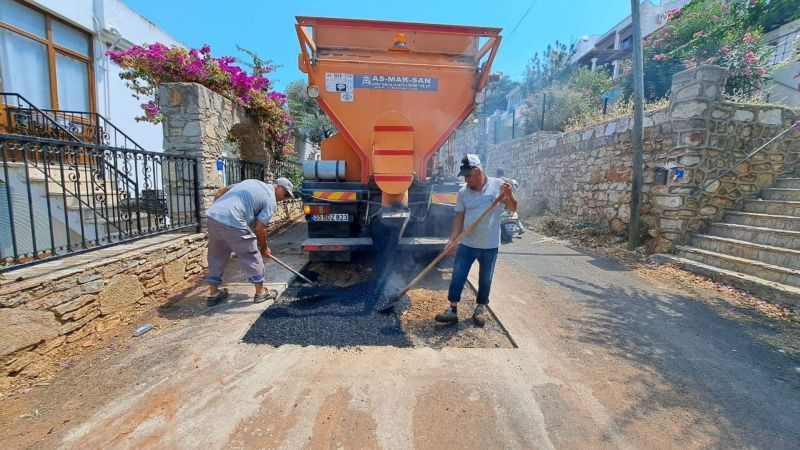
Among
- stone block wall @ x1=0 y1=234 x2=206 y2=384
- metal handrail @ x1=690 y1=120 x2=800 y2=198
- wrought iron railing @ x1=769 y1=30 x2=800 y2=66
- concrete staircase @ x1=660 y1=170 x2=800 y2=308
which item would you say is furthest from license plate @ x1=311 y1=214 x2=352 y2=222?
wrought iron railing @ x1=769 y1=30 x2=800 y2=66

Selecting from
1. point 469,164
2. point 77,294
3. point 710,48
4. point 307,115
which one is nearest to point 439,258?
point 469,164

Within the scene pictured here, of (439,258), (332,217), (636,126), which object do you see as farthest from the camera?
(636,126)

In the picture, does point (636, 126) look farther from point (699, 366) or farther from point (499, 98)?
point (499, 98)

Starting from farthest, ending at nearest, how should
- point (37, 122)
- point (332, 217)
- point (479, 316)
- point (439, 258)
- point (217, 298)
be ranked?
1. point (37, 122)
2. point (332, 217)
3. point (217, 298)
4. point (439, 258)
5. point (479, 316)

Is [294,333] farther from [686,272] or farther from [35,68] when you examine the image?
[35,68]

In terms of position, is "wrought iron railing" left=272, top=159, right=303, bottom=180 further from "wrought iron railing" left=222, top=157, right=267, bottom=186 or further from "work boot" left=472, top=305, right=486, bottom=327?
"work boot" left=472, top=305, right=486, bottom=327

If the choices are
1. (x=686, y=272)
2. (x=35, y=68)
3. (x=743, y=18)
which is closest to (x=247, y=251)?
(x=686, y=272)

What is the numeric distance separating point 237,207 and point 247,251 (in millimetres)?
476

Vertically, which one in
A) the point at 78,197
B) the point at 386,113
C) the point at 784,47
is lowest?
the point at 78,197

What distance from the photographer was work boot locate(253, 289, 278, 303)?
12.4 feet

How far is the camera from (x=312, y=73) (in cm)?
441

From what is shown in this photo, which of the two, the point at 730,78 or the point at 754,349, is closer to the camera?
the point at 754,349

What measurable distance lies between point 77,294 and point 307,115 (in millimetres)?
11976

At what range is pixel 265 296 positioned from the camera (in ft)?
Answer: 12.6
